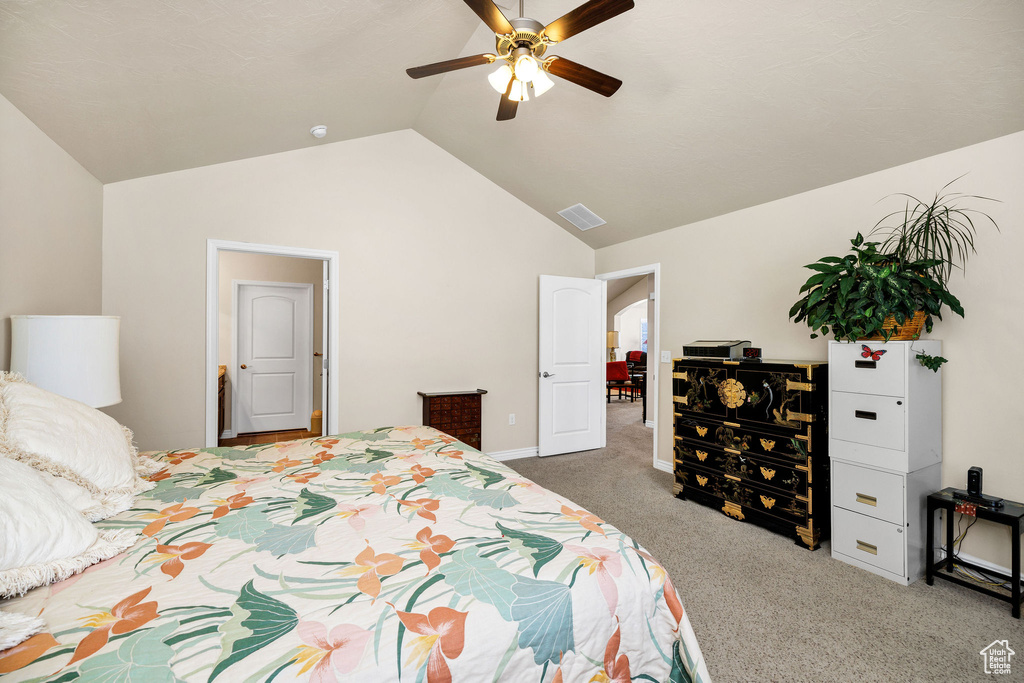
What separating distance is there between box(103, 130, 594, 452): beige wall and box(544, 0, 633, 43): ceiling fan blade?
2.58m

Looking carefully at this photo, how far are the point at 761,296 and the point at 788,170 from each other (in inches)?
36.2

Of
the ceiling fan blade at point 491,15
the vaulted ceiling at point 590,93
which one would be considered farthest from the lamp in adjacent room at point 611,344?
the ceiling fan blade at point 491,15

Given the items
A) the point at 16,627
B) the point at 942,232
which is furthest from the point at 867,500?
the point at 16,627

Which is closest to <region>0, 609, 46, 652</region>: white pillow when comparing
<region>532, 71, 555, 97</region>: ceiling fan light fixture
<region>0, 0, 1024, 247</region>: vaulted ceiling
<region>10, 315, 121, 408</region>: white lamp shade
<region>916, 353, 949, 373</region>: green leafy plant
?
<region>10, 315, 121, 408</region>: white lamp shade

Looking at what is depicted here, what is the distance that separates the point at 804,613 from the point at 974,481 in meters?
1.14

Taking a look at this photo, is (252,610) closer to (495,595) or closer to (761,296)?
(495,595)

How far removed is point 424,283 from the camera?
4.23 meters

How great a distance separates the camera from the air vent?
437 centimetres

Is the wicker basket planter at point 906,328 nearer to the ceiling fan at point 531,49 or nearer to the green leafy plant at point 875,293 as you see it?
the green leafy plant at point 875,293

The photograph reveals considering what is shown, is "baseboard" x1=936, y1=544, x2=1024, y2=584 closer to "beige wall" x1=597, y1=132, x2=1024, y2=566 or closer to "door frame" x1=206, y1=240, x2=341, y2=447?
"beige wall" x1=597, y1=132, x2=1024, y2=566

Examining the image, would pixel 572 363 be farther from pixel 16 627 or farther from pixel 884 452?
pixel 16 627

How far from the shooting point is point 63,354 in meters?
2.03

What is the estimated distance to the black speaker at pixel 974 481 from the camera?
7.38ft

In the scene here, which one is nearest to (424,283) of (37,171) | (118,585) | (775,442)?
(37,171)
